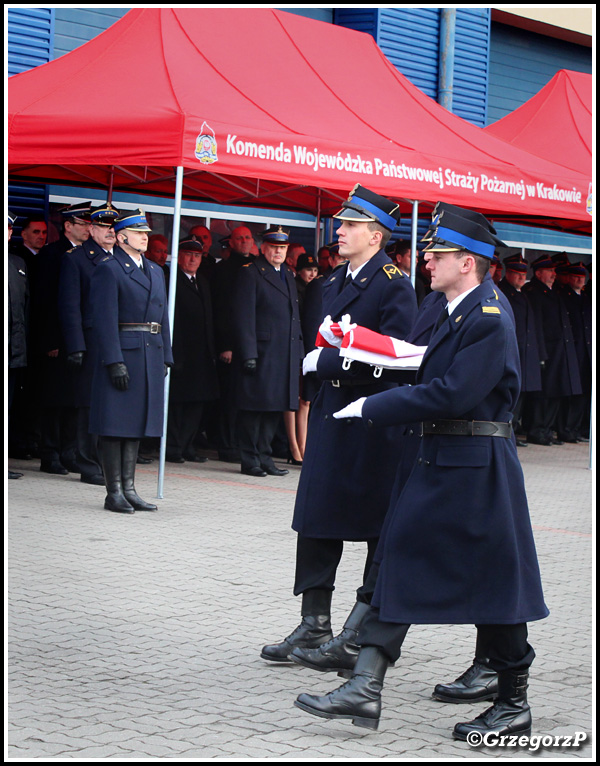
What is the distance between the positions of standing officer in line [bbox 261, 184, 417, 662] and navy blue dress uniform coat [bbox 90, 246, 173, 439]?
3.31 meters

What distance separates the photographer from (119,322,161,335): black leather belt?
8.12 meters

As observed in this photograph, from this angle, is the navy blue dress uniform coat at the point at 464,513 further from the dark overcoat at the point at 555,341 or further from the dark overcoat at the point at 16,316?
the dark overcoat at the point at 555,341

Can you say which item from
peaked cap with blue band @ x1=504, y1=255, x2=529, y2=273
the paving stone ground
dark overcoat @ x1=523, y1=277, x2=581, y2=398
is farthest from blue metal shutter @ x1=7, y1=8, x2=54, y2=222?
dark overcoat @ x1=523, y1=277, x2=581, y2=398

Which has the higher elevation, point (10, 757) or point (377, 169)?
point (377, 169)

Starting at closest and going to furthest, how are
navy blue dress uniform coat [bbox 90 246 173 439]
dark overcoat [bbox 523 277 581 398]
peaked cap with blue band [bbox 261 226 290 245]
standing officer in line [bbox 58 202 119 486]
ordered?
navy blue dress uniform coat [bbox 90 246 173 439] → standing officer in line [bbox 58 202 119 486] → peaked cap with blue band [bbox 261 226 290 245] → dark overcoat [bbox 523 277 581 398]

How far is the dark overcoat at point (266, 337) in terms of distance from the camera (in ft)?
32.7

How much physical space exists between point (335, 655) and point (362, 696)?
0.70 meters

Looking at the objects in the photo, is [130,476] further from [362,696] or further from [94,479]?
[362,696]

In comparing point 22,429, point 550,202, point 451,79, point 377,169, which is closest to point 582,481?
point 550,202

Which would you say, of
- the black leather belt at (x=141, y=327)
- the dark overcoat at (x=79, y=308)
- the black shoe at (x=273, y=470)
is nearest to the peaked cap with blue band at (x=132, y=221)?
the black leather belt at (x=141, y=327)

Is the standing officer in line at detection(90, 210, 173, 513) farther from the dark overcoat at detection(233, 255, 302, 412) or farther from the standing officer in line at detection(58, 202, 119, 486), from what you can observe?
the dark overcoat at detection(233, 255, 302, 412)

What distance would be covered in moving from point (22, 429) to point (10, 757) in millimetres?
6902

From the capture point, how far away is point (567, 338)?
1441 cm

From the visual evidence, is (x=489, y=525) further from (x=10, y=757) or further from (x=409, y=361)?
(x=10, y=757)
